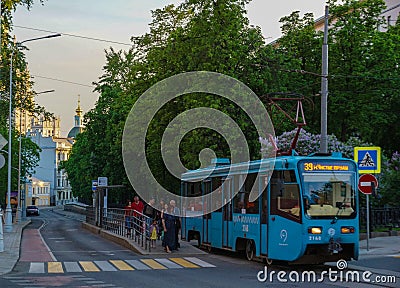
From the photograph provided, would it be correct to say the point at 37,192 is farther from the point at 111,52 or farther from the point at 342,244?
the point at 342,244

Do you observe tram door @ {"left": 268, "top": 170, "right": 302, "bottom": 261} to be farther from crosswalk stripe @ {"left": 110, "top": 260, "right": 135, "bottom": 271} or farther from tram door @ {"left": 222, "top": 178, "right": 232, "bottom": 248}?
crosswalk stripe @ {"left": 110, "top": 260, "right": 135, "bottom": 271}

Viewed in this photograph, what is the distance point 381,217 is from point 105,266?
14.7 m

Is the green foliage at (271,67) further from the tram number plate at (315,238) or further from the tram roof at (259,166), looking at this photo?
the tram number plate at (315,238)

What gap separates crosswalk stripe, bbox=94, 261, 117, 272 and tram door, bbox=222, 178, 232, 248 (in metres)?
3.91

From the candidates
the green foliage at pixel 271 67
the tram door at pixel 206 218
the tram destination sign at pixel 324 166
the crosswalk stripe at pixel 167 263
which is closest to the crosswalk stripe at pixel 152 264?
the crosswalk stripe at pixel 167 263

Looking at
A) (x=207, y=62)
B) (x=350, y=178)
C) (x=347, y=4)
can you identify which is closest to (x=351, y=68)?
(x=347, y=4)

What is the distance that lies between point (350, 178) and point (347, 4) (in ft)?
101

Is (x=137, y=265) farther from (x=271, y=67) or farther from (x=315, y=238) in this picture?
(x=271, y=67)

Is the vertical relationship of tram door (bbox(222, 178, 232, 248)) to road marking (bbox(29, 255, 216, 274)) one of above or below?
above

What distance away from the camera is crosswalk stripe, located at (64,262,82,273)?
18.8 m

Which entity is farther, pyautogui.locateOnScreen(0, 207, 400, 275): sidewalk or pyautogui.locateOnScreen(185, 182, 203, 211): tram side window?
pyautogui.locateOnScreen(185, 182, 203, 211): tram side window

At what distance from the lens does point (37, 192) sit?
162875 millimetres

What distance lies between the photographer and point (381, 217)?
3047cm

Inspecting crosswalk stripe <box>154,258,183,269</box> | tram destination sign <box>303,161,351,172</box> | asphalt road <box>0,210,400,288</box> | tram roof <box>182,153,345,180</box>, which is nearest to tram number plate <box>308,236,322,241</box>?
asphalt road <box>0,210,400,288</box>
